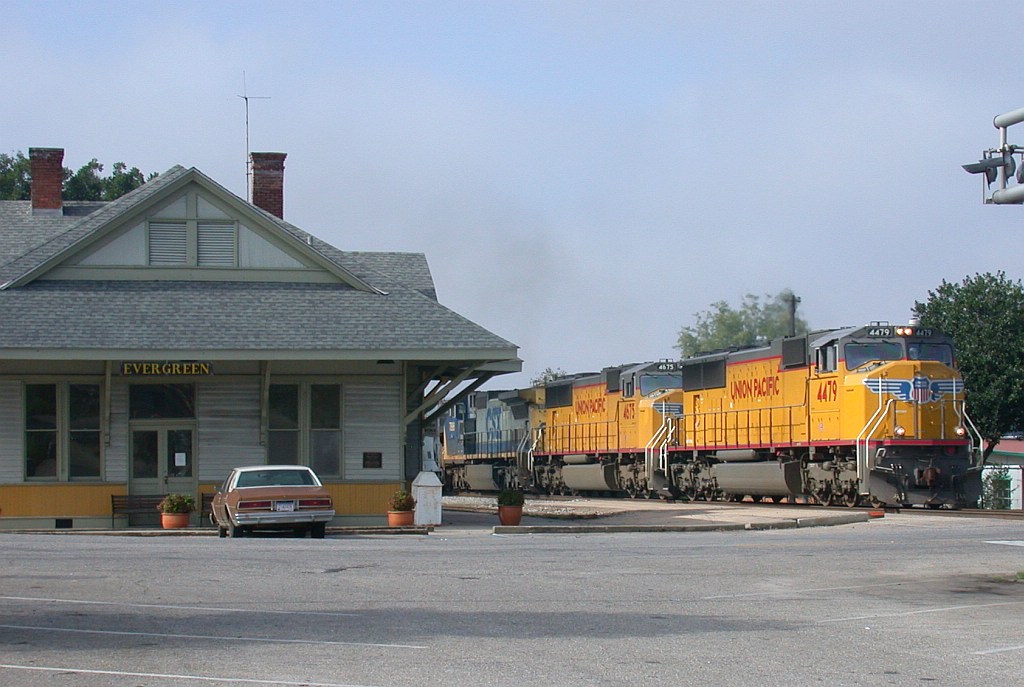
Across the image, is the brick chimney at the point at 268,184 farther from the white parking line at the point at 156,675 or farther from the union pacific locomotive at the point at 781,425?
the white parking line at the point at 156,675

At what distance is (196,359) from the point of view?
25734 millimetres

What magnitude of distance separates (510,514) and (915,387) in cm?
965

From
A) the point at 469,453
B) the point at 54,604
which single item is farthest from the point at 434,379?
the point at 469,453

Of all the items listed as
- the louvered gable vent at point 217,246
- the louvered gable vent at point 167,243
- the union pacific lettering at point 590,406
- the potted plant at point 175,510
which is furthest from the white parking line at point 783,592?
the union pacific lettering at point 590,406

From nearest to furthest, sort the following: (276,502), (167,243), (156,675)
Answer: (156,675)
(276,502)
(167,243)

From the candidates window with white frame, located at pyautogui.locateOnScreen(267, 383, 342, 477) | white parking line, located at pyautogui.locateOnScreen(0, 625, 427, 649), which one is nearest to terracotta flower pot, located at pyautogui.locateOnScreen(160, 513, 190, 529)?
window with white frame, located at pyautogui.locateOnScreen(267, 383, 342, 477)

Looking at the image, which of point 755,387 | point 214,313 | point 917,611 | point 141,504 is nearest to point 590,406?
point 755,387

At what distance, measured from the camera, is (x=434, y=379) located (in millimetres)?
29656

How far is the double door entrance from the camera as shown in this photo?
88.1 feet

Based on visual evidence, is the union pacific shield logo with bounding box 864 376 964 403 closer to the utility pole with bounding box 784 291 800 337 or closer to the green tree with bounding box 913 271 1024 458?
the green tree with bounding box 913 271 1024 458

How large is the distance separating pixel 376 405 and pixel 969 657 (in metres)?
18.4

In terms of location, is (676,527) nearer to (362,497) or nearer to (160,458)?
(362,497)

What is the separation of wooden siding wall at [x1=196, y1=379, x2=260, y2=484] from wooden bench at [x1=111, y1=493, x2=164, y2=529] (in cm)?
105

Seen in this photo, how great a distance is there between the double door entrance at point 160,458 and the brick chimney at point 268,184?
8.93 metres
